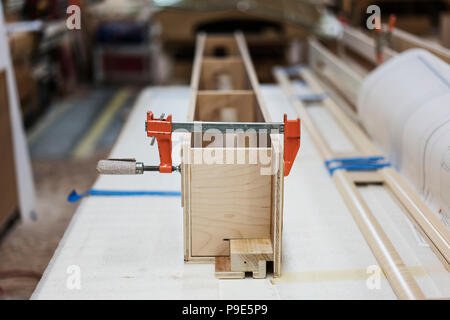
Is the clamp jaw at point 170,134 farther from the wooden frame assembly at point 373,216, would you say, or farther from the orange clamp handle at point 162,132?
the wooden frame assembly at point 373,216

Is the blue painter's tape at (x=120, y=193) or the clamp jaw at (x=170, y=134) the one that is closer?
the clamp jaw at (x=170, y=134)

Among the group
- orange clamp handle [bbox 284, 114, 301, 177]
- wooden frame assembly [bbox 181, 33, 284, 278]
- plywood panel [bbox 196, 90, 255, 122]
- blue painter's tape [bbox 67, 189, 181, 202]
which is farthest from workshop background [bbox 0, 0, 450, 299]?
orange clamp handle [bbox 284, 114, 301, 177]

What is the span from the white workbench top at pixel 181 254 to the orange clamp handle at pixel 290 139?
0.26 meters

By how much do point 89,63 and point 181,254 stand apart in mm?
4711

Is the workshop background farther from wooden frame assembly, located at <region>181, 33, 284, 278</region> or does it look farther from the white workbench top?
wooden frame assembly, located at <region>181, 33, 284, 278</region>

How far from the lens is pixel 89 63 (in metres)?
5.55

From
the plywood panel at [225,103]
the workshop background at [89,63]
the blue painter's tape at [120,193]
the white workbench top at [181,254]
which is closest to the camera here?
the white workbench top at [181,254]

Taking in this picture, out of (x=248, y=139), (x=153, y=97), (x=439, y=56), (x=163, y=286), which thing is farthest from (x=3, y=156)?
(x=439, y=56)

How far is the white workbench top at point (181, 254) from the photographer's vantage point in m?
1.10

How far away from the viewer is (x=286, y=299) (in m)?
1.08

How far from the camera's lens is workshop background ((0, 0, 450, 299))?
2547 millimetres

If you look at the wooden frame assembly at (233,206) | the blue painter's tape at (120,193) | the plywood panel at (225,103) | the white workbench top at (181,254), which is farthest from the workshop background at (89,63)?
the wooden frame assembly at (233,206)
